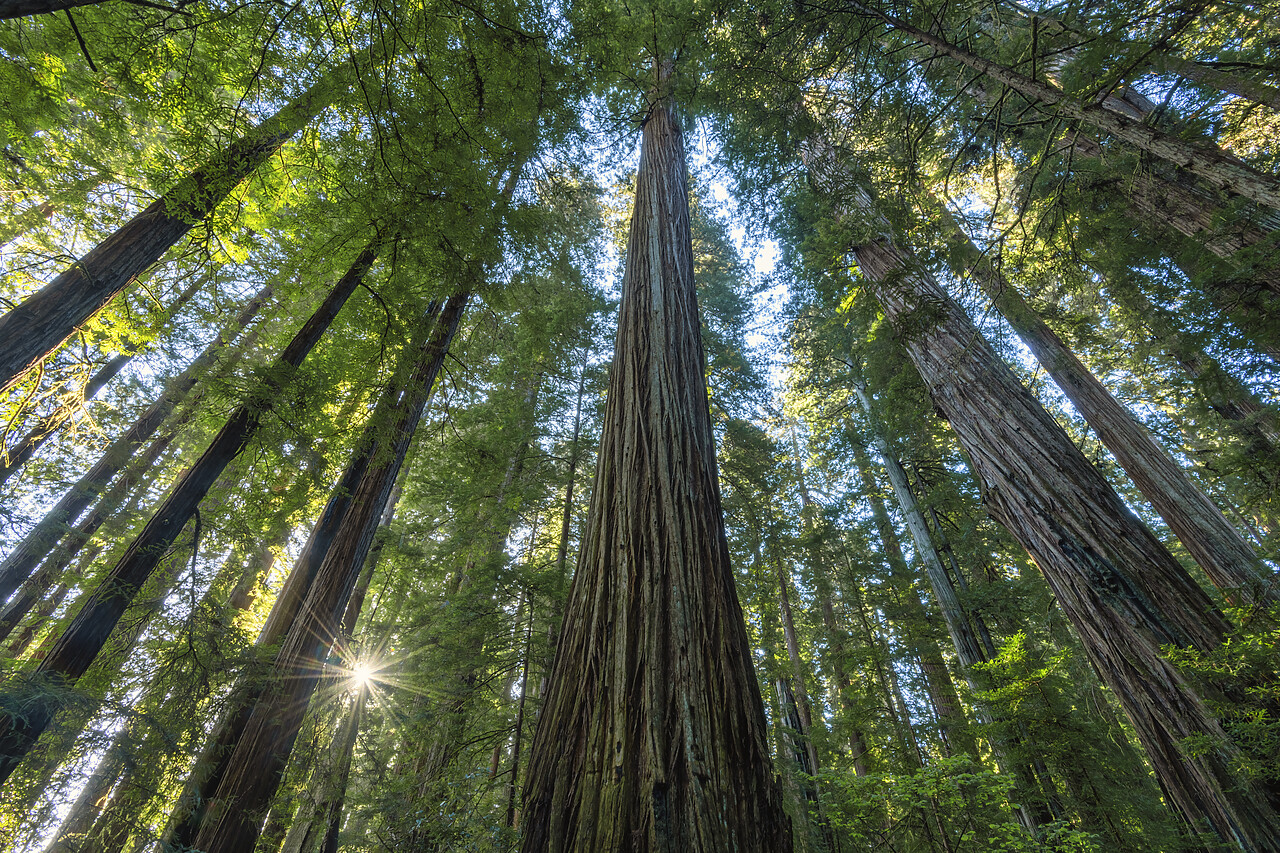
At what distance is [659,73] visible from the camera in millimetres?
5648

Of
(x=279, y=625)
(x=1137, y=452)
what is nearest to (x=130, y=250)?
(x=279, y=625)

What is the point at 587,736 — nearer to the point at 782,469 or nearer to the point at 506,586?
the point at 506,586

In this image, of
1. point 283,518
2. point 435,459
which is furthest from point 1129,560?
point 435,459

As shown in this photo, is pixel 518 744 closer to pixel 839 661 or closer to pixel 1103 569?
pixel 1103 569

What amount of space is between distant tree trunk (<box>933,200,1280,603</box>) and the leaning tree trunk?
3.06 meters

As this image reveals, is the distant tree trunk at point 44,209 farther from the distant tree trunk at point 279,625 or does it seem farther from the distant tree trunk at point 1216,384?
the distant tree trunk at point 1216,384

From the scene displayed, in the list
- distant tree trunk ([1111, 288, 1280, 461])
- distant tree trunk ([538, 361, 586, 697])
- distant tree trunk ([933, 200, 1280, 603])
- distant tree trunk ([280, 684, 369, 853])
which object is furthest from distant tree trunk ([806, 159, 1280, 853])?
distant tree trunk ([280, 684, 369, 853])

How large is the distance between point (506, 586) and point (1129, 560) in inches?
219

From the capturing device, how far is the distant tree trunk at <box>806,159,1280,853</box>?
2193 millimetres

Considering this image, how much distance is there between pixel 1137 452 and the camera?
624 centimetres

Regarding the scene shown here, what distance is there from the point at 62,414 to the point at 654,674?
5.62m

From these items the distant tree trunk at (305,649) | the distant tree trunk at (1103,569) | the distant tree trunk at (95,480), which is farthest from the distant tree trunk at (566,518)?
the distant tree trunk at (95,480)

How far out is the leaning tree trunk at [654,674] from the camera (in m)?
1.11

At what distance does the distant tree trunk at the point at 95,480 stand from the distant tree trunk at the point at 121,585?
9.38 ft
